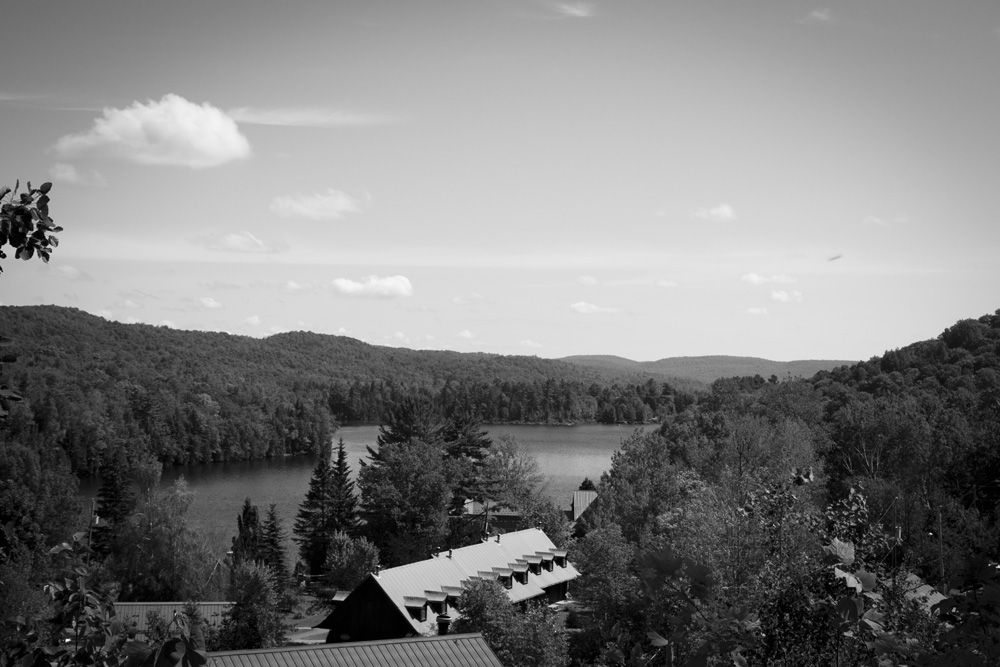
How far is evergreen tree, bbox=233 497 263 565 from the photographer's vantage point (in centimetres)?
4009

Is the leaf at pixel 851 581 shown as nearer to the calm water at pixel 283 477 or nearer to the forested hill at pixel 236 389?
the calm water at pixel 283 477

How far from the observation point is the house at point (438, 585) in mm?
25312

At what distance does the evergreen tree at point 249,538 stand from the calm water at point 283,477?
0.86 m

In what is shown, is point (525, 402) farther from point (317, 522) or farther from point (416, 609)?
point (416, 609)

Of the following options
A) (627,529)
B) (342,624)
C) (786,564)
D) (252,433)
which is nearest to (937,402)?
(627,529)

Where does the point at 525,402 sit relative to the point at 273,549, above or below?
above

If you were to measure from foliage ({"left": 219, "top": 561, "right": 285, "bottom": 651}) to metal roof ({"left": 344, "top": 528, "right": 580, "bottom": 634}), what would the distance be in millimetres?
3371

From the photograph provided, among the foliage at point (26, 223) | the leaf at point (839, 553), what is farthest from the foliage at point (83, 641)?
the leaf at point (839, 553)

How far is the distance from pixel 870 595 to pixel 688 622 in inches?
33.0

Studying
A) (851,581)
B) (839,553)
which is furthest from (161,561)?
(851,581)

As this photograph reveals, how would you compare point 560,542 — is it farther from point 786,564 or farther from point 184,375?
point 184,375

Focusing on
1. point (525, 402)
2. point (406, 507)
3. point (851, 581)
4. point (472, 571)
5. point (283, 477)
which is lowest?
point (283, 477)

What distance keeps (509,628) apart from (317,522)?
2521 cm

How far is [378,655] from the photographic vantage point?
15.0 metres
